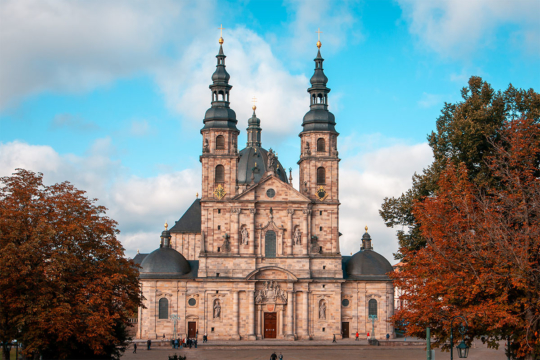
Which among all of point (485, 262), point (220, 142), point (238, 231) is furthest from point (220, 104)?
point (485, 262)

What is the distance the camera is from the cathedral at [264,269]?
6906 centimetres

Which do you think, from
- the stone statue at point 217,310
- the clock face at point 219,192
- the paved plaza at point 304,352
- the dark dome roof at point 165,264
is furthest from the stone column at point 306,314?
the clock face at point 219,192

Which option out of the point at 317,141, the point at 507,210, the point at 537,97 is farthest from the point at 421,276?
the point at 317,141

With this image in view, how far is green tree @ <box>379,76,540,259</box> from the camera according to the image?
44.7 meters

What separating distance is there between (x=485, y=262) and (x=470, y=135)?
13.2 metres

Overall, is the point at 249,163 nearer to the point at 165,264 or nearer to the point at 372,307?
the point at 165,264

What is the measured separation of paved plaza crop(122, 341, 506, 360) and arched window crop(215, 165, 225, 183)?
17020 millimetres

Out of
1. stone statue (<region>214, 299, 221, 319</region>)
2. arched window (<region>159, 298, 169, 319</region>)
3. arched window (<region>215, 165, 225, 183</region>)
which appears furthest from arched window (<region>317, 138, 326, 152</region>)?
arched window (<region>159, 298, 169, 319</region>)

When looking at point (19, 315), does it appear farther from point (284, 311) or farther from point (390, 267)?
point (390, 267)

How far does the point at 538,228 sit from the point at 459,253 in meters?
4.28

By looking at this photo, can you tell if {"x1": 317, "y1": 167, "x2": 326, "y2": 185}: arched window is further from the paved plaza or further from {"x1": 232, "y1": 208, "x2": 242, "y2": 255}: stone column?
the paved plaza

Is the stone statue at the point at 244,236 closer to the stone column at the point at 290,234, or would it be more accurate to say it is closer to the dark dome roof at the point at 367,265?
the stone column at the point at 290,234

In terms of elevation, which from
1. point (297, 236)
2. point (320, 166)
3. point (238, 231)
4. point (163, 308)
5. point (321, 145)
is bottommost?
point (163, 308)

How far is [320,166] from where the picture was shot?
72.9m
